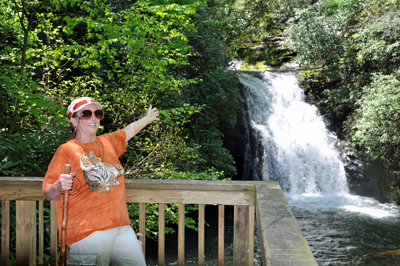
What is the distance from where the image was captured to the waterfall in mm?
12594

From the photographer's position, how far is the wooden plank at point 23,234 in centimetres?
212

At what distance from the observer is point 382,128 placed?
11.3 metres

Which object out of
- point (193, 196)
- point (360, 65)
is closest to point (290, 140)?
point (360, 65)

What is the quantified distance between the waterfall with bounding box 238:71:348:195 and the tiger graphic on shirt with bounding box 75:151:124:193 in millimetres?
11345

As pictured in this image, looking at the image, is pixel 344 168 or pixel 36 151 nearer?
pixel 36 151

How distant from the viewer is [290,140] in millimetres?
13266

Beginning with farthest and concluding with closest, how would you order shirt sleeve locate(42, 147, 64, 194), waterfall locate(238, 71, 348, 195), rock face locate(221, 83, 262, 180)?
rock face locate(221, 83, 262, 180) < waterfall locate(238, 71, 348, 195) < shirt sleeve locate(42, 147, 64, 194)

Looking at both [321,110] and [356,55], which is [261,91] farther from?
[356,55]

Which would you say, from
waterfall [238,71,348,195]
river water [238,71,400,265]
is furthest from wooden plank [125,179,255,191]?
waterfall [238,71,348,195]

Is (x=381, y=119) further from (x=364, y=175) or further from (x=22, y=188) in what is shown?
(x=22, y=188)

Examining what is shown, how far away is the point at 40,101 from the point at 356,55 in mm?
13935

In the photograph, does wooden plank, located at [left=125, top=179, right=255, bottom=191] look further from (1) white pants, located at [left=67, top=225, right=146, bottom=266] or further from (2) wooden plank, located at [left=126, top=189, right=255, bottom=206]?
(1) white pants, located at [left=67, top=225, right=146, bottom=266]

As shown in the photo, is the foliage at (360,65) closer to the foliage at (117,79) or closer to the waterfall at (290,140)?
the waterfall at (290,140)

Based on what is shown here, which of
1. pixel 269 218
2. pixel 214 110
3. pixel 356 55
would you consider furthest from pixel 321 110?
pixel 269 218
